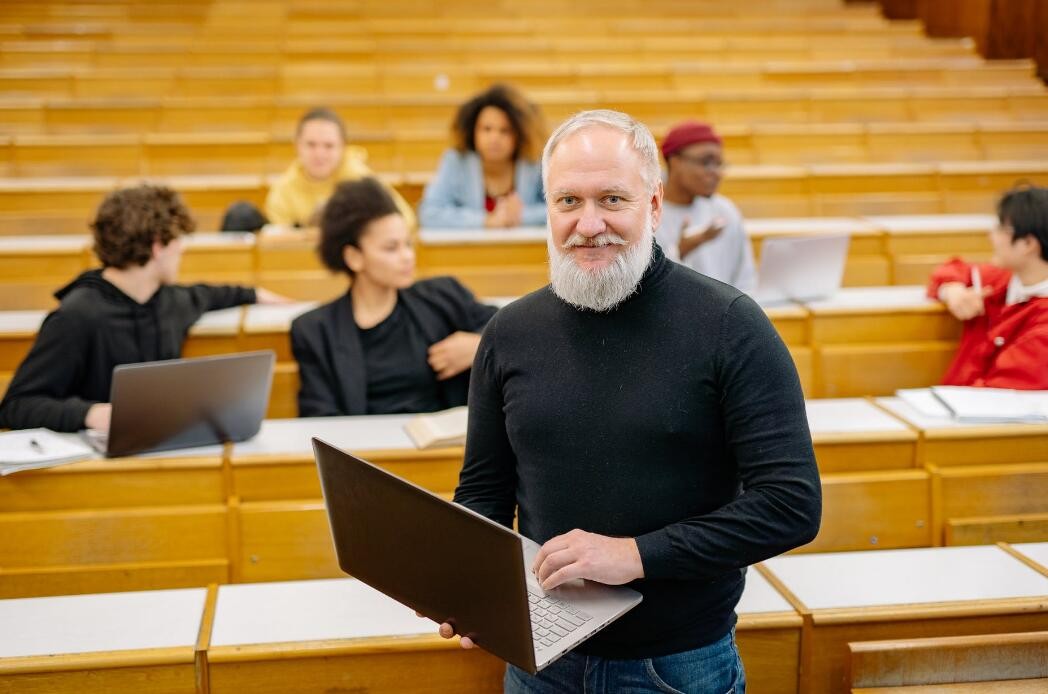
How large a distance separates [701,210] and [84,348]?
0.52m

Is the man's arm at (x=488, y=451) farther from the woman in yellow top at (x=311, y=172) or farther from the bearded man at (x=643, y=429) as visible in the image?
the woman in yellow top at (x=311, y=172)

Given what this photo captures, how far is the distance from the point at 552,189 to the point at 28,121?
1.37 metres

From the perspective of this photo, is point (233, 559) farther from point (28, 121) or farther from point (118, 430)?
point (28, 121)

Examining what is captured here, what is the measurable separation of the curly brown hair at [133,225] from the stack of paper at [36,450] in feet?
0.46

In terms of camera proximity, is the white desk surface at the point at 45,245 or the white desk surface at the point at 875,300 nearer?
the white desk surface at the point at 875,300

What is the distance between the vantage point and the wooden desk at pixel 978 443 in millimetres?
644

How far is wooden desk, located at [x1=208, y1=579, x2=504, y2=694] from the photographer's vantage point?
1.53 ft

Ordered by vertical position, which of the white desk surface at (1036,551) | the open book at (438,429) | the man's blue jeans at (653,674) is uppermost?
the open book at (438,429)

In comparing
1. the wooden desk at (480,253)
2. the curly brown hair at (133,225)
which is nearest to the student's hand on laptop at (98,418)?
the curly brown hair at (133,225)

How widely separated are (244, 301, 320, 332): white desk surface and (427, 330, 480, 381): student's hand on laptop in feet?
0.37

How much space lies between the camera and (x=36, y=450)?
613mm

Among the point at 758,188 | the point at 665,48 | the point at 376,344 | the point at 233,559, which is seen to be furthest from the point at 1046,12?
the point at 233,559

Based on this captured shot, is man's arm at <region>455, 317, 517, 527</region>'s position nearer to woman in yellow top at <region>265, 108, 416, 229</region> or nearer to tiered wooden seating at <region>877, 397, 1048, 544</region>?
tiered wooden seating at <region>877, 397, 1048, 544</region>

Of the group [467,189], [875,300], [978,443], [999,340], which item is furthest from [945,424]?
[467,189]
